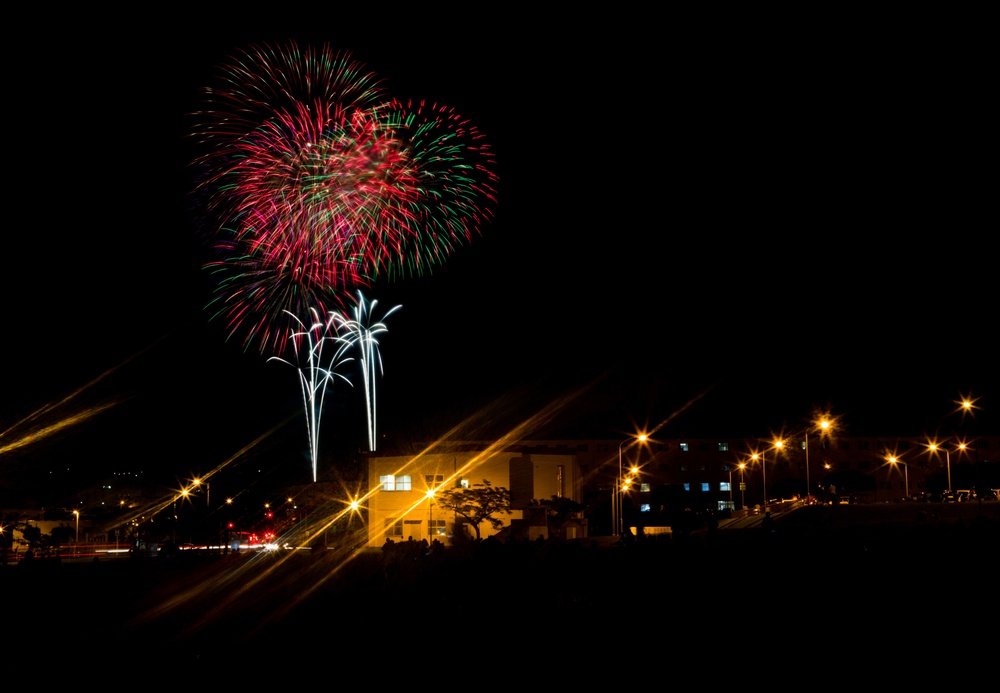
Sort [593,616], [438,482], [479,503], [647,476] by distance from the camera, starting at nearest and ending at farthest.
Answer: [593,616] → [479,503] → [438,482] → [647,476]

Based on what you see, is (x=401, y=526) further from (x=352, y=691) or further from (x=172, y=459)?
(x=172, y=459)

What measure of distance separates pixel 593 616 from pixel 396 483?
2877cm

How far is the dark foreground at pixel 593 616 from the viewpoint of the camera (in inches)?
358

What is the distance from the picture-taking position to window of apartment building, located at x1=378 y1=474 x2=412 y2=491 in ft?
126

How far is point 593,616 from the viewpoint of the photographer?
10336 millimetres

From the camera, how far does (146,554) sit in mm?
32406

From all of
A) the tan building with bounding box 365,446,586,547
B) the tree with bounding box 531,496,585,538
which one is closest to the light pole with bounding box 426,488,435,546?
the tan building with bounding box 365,446,586,547

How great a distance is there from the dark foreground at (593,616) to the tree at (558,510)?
15.5 m

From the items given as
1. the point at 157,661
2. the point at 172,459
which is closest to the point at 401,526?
the point at 157,661

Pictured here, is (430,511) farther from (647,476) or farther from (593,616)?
(647,476)

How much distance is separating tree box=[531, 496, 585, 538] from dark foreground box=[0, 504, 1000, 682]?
15454 mm

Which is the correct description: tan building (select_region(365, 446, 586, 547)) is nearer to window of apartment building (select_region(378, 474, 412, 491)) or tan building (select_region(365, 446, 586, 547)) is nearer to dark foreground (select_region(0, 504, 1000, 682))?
window of apartment building (select_region(378, 474, 412, 491))

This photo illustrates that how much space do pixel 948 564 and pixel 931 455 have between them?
6160 cm

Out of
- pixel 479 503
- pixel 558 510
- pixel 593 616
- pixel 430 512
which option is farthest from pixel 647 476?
pixel 593 616
